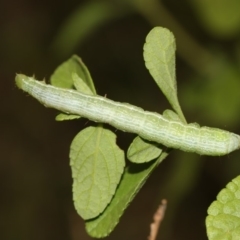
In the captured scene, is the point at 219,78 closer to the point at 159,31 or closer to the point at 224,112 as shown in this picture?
the point at 224,112

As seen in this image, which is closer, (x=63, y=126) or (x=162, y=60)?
(x=162, y=60)

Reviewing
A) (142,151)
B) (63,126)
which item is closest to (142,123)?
(142,151)

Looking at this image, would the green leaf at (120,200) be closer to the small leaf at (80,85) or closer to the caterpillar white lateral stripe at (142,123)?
the caterpillar white lateral stripe at (142,123)

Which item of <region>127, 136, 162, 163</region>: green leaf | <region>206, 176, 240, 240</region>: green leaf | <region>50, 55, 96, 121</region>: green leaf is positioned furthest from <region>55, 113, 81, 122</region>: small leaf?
<region>206, 176, 240, 240</region>: green leaf

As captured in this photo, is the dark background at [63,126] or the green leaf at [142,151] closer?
the green leaf at [142,151]

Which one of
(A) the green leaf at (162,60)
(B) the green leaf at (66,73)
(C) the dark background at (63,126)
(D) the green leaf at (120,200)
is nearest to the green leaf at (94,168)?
(D) the green leaf at (120,200)

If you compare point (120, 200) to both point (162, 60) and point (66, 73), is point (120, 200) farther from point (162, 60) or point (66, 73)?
point (66, 73)

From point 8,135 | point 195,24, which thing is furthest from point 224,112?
point 8,135
